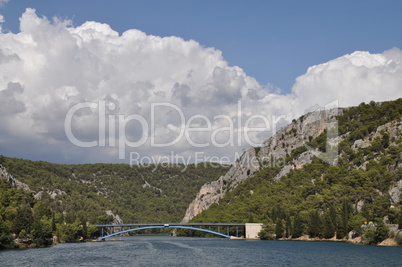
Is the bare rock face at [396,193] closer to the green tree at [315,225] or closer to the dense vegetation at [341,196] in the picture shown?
the dense vegetation at [341,196]

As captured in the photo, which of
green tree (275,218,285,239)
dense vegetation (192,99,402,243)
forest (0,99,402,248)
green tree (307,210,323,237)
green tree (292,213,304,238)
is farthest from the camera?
green tree (275,218,285,239)

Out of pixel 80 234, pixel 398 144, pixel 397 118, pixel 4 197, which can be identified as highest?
pixel 397 118

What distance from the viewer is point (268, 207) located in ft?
583

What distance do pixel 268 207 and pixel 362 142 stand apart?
46.1 metres

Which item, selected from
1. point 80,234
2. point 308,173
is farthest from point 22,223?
point 308,173

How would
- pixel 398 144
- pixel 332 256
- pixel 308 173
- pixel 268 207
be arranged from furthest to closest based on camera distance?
pixel 308 173 < pixel 268 207 < pixel 398 144 < pixel 332 256

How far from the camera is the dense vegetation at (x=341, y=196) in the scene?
12850cm

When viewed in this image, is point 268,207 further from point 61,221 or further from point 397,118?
point 61,221

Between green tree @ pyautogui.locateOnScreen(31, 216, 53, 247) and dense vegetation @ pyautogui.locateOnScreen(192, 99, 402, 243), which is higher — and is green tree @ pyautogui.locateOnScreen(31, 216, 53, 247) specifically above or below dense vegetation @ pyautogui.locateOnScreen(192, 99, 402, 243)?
below

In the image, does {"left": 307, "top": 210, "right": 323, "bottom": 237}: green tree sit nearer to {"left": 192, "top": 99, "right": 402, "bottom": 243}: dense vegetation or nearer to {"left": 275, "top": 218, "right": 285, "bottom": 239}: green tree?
{"left": 192, "top": 99, "right": 402, "bottom": 243}: dense vegetation

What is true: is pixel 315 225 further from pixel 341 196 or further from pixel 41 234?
pixel 41 234

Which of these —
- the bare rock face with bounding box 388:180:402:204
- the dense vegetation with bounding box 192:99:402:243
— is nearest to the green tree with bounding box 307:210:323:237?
the dense vegetation with bounding box 192:99:402:243

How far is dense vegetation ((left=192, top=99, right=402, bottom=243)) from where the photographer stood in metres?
128

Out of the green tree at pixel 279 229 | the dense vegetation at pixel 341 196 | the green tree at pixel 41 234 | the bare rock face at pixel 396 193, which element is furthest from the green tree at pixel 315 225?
the green tree at pixel 41 234
